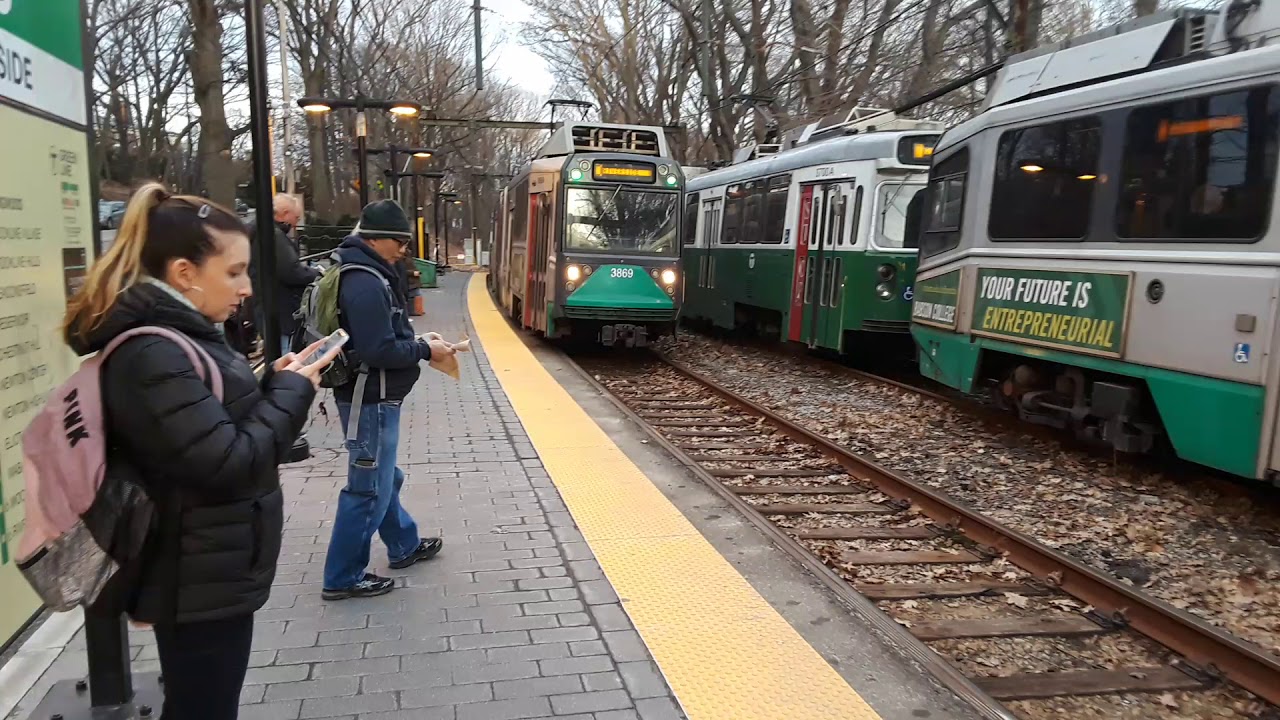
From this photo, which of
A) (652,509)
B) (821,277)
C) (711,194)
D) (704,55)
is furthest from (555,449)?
(704,55)

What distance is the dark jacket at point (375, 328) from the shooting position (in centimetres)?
374

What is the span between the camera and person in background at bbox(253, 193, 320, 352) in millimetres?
6461

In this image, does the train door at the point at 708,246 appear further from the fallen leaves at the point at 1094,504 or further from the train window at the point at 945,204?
the train window at the point at 945,204

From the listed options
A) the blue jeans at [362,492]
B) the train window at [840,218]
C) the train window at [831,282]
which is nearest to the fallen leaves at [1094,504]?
the train window at [831,282]

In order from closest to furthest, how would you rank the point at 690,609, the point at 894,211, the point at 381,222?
the point at 381,222 → the point at 690,609 → the point at 894,211

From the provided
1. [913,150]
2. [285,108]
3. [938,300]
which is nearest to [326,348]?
[938,300]

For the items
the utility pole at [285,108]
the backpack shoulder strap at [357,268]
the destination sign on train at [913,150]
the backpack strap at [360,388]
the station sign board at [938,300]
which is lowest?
the backpack strap at [360,388]

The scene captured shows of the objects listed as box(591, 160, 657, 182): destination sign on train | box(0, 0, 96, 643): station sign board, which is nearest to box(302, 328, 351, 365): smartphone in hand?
box(0, 0, 96, 643): station sign board

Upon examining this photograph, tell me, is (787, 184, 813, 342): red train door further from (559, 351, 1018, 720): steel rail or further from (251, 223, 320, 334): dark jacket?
(251, 223, 320, 334): dark jacket

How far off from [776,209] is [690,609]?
33.2ft

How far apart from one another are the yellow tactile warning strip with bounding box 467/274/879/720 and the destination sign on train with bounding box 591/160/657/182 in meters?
6.29

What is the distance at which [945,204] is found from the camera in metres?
8.64

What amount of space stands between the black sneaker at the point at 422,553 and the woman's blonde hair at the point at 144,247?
8.55 ft

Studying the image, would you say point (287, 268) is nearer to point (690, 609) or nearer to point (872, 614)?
point (690, 609)
